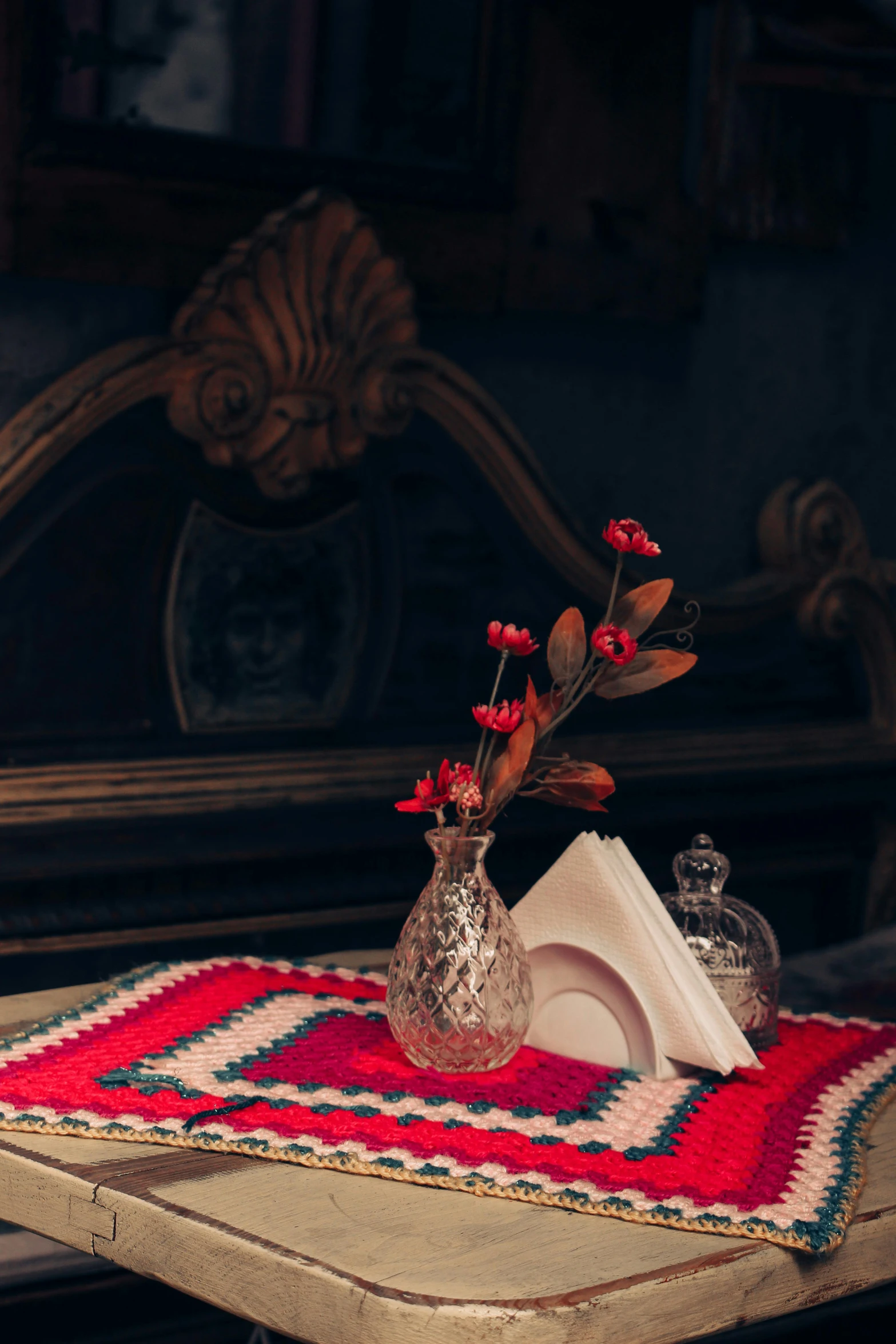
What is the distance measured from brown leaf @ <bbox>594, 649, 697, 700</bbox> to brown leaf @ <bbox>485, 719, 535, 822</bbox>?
0.26ft

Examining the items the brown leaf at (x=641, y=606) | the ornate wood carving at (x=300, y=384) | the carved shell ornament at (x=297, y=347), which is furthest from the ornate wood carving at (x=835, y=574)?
the brown leaf at (x=641, y=606)

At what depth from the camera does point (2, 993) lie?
214 centimetres

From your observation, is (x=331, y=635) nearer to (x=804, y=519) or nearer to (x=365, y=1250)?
(x=804, y=519)

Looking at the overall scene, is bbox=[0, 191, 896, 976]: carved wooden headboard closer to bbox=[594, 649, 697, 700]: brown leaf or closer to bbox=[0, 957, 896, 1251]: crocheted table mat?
bbox=[0, 957, 896, 1251]: crocheted table mat

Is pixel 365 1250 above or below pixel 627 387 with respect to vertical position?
below

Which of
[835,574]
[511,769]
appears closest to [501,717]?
[511,769]

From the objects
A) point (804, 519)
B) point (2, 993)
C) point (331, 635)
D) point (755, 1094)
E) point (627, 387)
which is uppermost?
point (627, 387)

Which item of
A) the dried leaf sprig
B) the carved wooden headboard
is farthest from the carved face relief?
the dried leaf sprig

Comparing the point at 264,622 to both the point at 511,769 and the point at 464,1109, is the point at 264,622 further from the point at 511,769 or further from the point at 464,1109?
the point at 464,1109

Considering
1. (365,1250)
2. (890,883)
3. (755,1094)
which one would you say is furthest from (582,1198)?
(890,883)

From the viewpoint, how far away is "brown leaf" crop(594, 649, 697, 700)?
152 cm

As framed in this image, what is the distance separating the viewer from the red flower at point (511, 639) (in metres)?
1.49

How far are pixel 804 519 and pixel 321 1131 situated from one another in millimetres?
1864

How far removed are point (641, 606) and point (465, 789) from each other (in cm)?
24
